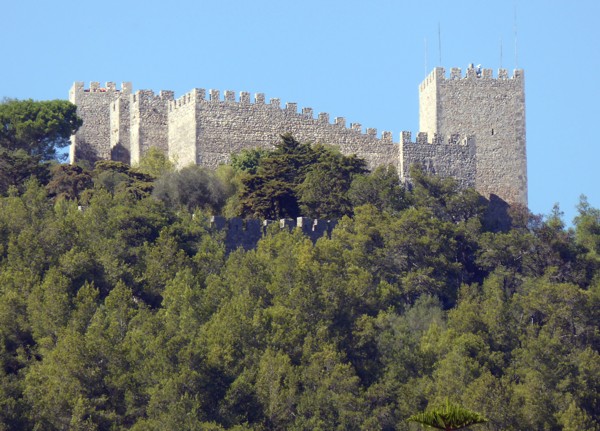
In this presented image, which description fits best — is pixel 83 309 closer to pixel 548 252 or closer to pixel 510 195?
pixel 548 252

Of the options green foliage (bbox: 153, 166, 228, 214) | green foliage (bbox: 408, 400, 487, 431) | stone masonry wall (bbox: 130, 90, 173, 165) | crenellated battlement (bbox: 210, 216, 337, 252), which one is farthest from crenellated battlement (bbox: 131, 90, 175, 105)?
green foliage (bbox: 408, 400, 487, 431)

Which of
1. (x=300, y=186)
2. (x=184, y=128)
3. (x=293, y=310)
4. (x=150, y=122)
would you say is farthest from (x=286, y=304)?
(x=150, y=122)

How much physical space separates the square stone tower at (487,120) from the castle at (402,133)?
3 centimetres

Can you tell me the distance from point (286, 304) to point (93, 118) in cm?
1599

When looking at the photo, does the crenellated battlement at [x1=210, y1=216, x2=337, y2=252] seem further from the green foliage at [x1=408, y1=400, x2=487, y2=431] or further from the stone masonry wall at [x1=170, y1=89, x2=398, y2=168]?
the green foliage at [x1=408, y1=400, x2=487, y2=431]

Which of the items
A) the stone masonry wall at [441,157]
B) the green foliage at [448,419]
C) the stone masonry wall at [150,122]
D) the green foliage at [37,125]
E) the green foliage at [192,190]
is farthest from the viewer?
the stone masonry wall at [150,122]

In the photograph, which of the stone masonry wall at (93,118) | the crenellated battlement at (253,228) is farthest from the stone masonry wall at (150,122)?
the crenellated battlement at (253,228)

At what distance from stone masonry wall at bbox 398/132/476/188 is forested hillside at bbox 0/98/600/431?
1310 millimetres

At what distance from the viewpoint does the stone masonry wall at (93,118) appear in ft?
185

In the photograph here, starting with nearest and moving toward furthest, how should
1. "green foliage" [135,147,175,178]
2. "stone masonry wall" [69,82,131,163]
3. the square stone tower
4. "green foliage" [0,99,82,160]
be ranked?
"green foliage" [135,147,175,178]
the square stone tower
"green foliage" [0,99,82,160]
"stone masonry wall" [69,82,131,163]

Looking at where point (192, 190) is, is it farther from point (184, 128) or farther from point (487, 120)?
point (487, 120)

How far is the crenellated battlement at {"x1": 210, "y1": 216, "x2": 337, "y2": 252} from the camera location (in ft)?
151

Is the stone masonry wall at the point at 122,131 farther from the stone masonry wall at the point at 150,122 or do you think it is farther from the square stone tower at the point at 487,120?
the square stone tower at the point at 487,120

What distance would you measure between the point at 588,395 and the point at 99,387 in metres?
9.56
